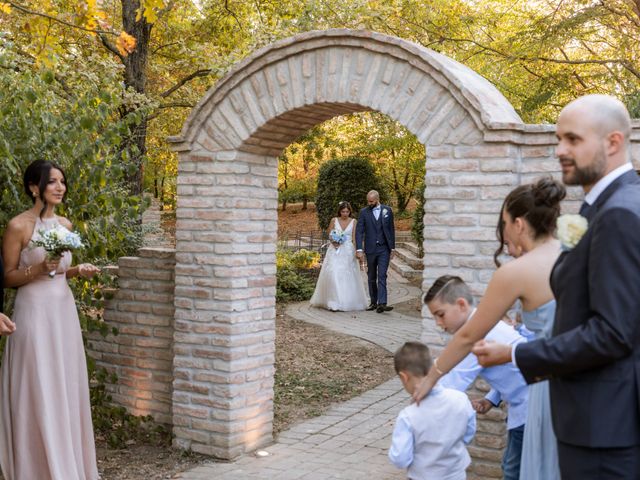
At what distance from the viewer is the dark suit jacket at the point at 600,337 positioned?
2.15 m

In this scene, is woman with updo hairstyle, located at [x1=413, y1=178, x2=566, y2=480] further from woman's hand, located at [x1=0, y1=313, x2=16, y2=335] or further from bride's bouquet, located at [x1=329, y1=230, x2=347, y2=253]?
bride's bouquet, located at [x1=329, y1=230, x2=347, y2=253]

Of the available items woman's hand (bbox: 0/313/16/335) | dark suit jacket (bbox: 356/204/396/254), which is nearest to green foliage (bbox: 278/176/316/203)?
dark suit jacket (bbox: 356/204/396/254)

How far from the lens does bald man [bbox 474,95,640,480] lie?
2.16 metres

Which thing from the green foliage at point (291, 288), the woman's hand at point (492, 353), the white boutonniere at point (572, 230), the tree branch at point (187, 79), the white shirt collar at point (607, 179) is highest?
the tree branch at point (187, 79)

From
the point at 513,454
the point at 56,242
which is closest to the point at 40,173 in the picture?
the point at 56,242

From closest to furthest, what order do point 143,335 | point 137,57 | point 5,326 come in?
point 5,326 < point 143,335 < point 137,57

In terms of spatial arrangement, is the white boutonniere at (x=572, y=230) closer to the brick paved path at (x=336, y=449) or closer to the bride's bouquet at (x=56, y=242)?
the bride's bouquet at (x=56, y=242)

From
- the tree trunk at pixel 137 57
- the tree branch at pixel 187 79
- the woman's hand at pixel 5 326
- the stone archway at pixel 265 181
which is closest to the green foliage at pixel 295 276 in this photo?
the tree trunk at pixel 137 57

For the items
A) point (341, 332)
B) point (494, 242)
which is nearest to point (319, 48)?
point (494, 242)

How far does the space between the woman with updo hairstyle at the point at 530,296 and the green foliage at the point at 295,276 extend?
1118 cm

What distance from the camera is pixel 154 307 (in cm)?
634

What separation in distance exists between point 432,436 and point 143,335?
3612 millimetres

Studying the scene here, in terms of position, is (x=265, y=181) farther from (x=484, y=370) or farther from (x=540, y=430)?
(x=540, y=430)

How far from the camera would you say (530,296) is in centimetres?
305
